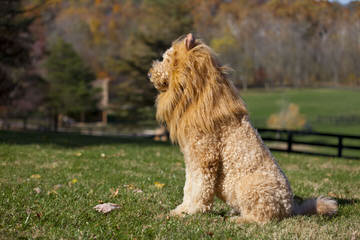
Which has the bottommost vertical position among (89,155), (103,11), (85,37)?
(89,155)

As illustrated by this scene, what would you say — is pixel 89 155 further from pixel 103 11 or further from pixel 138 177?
pixel 103 11

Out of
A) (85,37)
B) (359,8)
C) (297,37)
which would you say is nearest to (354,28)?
(359,8)

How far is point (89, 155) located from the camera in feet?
30.8

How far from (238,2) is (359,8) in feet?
97.5

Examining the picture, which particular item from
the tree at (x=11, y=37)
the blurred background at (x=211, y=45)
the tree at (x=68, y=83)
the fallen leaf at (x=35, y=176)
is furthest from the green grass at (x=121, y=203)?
the tree at (x=68, y=83)

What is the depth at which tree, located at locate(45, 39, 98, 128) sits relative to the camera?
145ft

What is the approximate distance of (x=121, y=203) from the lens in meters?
4.84

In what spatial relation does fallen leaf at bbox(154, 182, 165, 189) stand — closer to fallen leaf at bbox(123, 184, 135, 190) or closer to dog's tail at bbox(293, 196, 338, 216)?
fallen leaf at bbox(123, 184, 135, 190)

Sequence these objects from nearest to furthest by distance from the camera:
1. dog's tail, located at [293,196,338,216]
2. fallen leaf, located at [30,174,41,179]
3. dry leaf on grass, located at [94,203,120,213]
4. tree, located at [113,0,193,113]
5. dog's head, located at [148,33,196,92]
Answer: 1. dog's head, located at [148,33,196,92]
2. dry leaf on grass, located at [94,203,120,213]
3. dog's tail, located at [293,196,338,216]
4. fallen leaf, located at [30,174,41,179]
5. tree, located at [113,0,193,113]

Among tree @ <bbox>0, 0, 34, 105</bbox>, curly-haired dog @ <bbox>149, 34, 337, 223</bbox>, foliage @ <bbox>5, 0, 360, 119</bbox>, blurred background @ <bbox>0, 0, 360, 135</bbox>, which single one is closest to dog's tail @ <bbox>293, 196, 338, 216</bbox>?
curly-haired dog @ <bbox>149, 34, 337, 223</bbox>

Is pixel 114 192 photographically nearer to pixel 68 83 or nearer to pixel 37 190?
pixel 37 190

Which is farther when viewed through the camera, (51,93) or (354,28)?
(51,93)

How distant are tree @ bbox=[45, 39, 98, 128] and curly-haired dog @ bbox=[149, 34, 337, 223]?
41.4 m

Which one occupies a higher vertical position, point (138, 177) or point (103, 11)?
point (103, 11)
